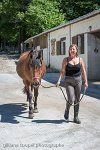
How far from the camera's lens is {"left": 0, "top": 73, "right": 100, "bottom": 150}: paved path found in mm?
6867

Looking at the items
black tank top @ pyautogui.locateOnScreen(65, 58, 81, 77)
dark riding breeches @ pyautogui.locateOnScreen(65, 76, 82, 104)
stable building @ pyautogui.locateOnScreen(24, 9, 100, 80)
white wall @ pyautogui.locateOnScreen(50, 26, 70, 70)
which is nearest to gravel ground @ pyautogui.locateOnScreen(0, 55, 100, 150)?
dark riding breeches @ pyautogui.locateOnScreen(65, 76, 82, 104)

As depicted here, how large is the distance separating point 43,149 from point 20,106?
487 cm

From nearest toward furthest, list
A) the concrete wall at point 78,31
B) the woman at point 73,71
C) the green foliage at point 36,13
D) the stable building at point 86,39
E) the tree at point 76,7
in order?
the woman at point 73,71 → the concrete wall at point 78,31 → the stable building at point 86,39 → the green foliage at point 36,13 → the tree at point 76,7

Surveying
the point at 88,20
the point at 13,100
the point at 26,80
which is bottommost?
the point at 13,100

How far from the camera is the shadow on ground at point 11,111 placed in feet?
30.5

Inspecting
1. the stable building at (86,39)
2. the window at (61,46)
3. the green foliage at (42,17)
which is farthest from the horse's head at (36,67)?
the green foliage at (42,17)

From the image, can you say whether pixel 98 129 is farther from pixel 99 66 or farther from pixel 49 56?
pixel 49 56

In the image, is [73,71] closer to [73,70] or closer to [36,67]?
[73,70]

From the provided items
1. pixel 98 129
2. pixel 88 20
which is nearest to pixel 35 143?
pixel 98 129

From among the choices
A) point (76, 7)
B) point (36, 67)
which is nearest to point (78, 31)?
point (36, 67)

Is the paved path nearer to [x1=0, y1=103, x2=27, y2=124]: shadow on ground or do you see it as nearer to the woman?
[x1=0, y1=103, x2=27, y2=124]: shadow on ground

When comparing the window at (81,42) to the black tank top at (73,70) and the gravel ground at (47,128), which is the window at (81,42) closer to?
the gravel ground at (47,128)

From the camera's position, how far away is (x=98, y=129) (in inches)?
321

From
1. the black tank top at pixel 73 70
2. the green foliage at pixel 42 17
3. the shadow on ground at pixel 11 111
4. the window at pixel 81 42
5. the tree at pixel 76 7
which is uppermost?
the tree at pixel 76 7
